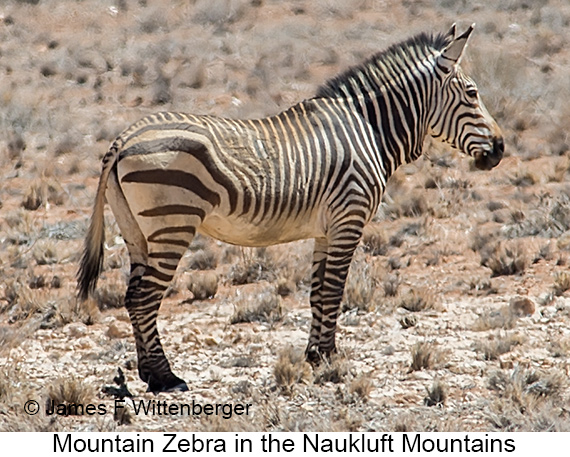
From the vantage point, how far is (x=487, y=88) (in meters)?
19.8

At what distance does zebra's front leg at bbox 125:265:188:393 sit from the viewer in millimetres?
7520

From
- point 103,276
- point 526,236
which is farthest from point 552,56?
point 103,276

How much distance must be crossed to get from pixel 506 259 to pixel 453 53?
11.7 ft

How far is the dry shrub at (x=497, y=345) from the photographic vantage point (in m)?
8.51

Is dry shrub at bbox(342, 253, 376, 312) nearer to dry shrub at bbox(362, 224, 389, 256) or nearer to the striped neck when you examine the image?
dry shrub at bbox(362, 224, 389, 256)

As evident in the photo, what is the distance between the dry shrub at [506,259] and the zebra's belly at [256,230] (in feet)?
12.0

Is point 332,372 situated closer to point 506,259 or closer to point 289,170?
point 289,170

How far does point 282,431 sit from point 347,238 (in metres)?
2.03

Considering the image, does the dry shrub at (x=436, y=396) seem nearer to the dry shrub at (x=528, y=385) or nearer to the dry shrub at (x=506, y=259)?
the dry shrub at (x=528, y=385)

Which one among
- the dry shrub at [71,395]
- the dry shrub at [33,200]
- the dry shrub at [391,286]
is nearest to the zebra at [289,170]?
the dry shrub at [71,395]

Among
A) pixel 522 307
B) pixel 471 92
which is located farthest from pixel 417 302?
pixel 471 92

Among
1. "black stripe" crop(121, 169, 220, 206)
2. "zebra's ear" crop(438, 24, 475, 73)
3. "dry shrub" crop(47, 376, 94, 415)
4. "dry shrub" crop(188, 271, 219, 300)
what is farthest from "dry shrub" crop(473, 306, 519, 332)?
"dry shrub" crop(47, 376, 94, 415)

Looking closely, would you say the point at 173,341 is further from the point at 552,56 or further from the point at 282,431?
the point at 552,56

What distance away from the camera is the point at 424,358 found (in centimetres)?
822
